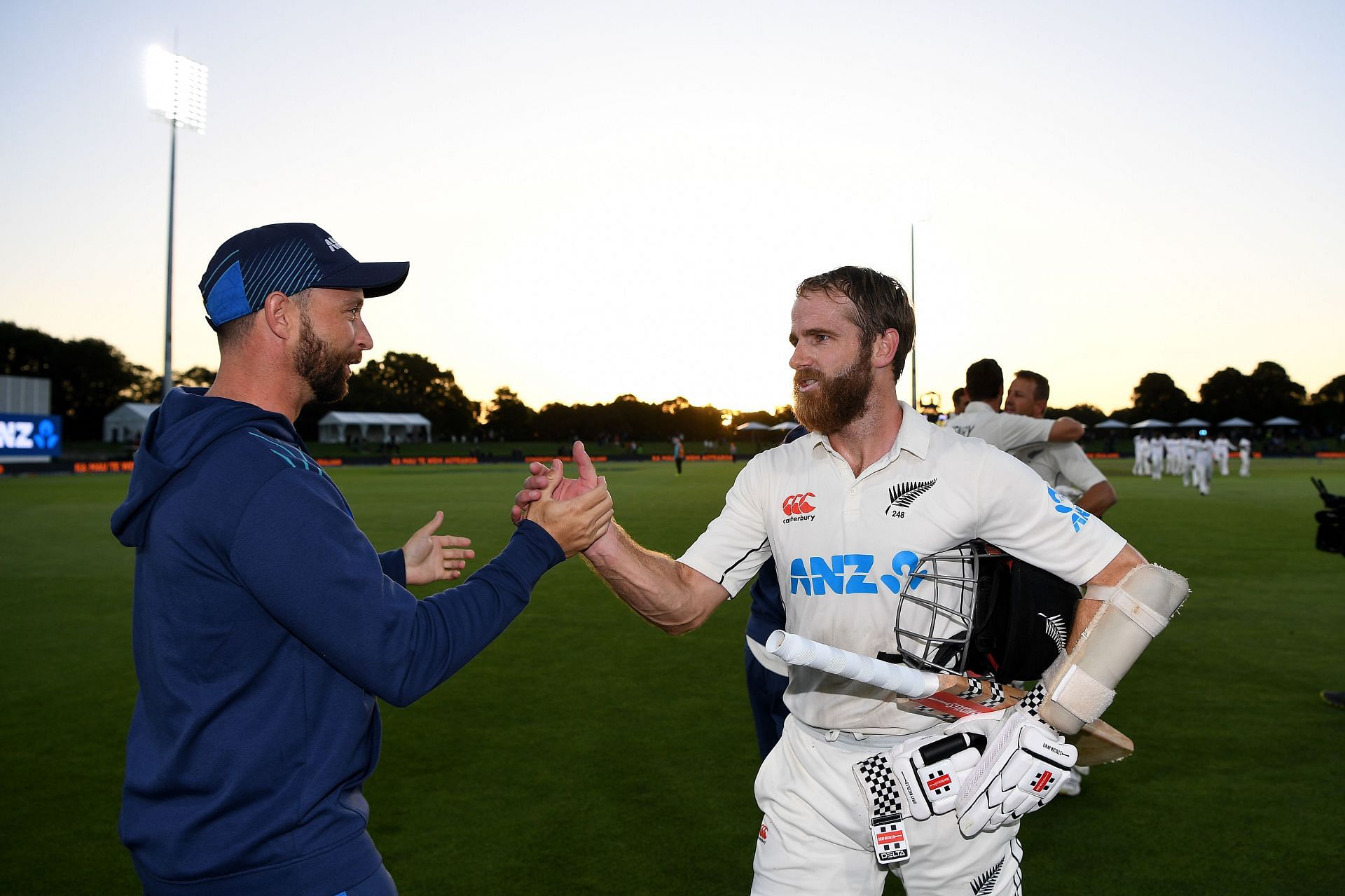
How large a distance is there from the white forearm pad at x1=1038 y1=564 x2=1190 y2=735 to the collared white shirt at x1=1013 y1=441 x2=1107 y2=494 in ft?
15.1

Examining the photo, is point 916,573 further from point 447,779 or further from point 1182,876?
point 447,779

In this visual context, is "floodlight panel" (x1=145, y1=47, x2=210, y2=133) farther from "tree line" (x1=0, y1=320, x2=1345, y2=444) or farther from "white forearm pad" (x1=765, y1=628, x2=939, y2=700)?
"tree line" (x1=0, y1=320, x2=1345, y2=444)

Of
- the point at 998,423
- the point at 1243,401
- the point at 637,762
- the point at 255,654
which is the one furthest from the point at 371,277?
the point at 1243,401

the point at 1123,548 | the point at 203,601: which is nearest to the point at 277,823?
the point at 203,601

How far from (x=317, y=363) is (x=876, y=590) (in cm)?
184

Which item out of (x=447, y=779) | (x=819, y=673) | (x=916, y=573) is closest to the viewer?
(x=916, y=573)

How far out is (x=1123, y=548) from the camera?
2.91m

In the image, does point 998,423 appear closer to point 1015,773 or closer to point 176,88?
point 1015,773

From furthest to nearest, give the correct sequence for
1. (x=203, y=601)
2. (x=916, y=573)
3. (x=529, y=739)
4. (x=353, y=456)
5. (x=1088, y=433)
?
(x=1088, y=433) → (x=353, y=456) → (x=529, y=739) → (x=916, y=573) → (x=203, y=601)

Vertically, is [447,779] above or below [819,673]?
below

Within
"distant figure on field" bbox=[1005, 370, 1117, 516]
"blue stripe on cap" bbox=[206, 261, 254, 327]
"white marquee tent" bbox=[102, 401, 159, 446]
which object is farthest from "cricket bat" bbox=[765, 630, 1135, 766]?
"white marquee tent" bbox=[102, 401, 159, 446]

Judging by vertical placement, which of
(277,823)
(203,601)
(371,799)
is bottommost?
(371,799)

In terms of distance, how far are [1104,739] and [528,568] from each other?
1704mm

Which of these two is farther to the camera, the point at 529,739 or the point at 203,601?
the point at 529,739
